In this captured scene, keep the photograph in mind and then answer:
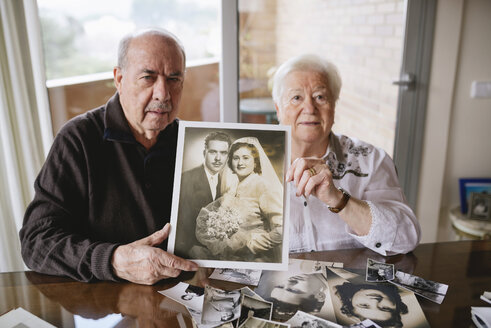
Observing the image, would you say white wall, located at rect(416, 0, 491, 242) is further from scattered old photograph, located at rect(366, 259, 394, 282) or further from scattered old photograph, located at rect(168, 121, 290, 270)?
scattered old photograph, located at rect(168, 121, 290, 270)

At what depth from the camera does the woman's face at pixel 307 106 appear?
55.9 inches

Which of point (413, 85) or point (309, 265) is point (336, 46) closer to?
point (413, 85)

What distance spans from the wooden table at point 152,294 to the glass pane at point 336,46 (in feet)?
4.82

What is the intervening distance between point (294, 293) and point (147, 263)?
392 mm

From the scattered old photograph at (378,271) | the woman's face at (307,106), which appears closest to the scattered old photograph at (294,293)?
the scattered old photograph at (378,271)

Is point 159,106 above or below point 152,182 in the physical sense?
above

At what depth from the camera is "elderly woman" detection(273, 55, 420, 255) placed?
4.34 feet

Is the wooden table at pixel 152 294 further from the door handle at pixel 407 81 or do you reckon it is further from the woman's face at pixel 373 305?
the door handle at pixel 407 81

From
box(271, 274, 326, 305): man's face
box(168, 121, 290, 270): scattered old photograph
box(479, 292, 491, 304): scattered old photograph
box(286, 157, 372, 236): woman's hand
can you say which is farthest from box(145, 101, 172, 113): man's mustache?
box(479, 292, 491, 304): scattered old photograph

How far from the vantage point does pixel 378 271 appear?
44.1 inches

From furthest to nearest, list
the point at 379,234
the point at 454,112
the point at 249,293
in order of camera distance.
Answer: the point at 454,112 < the point at 379,234 < the point at 249,293

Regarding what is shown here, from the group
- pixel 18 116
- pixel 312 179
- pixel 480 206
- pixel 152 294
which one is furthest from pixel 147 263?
pixel 480 206

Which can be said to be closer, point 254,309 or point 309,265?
point 254,309

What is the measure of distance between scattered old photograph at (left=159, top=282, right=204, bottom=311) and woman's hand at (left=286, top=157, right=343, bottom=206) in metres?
0.40
